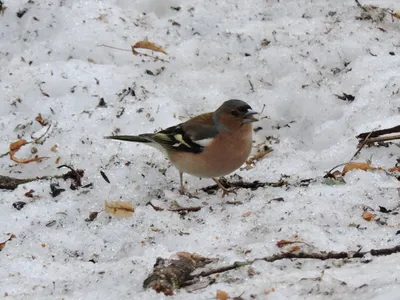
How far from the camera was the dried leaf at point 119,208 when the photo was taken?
14.5 feet

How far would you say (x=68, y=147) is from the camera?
5.25 meters

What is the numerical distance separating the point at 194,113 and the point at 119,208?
1.57m

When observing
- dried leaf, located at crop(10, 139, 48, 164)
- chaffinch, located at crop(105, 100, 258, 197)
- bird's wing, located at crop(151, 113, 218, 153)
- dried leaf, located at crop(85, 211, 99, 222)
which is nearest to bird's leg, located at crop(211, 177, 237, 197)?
chaffinch, located at crop(105, 100, 258, 197)

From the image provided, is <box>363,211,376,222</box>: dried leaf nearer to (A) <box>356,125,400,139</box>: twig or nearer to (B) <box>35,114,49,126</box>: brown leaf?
(A) <box>356,125,400,139</box>: twig

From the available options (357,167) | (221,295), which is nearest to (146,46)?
(357,167)

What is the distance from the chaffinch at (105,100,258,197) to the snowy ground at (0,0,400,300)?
195 millimetres

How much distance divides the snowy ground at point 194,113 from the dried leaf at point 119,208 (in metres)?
0.05

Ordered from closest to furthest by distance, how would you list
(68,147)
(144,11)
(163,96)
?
(68,147) → (163,96) → (144,11)

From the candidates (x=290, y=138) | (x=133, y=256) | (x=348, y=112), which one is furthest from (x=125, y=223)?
(x=348, y=112)

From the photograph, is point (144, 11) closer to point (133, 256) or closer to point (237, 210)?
point (237, 210)

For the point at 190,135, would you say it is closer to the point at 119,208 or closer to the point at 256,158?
the point at 256,158

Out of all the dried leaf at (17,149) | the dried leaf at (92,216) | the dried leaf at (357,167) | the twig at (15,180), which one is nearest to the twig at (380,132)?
the dried leaf at (357,167)

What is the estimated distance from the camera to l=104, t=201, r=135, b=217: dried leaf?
4.42m

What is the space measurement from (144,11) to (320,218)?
11.1ft
